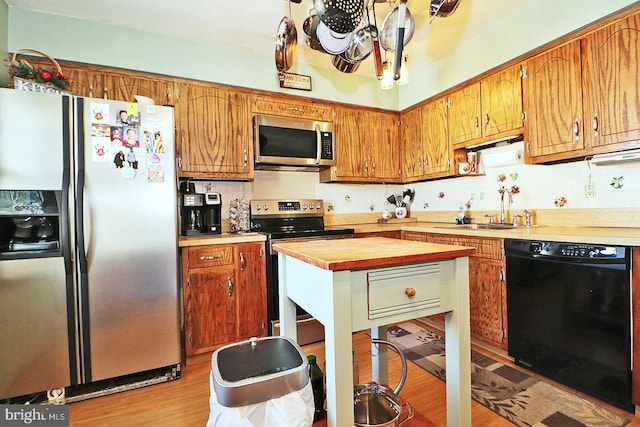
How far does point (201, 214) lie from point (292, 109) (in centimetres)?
131

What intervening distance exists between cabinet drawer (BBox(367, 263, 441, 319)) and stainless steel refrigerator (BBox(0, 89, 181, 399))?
4.92ft

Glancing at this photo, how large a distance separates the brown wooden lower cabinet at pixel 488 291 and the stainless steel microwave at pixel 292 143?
1.50 metres

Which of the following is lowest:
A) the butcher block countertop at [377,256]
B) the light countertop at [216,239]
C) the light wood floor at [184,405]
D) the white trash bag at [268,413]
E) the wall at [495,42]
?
the light wood floor at [184,405]

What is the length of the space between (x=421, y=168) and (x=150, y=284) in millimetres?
2702

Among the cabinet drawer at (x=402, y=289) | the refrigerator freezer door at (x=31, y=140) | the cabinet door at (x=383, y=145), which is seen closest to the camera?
the cabinet drawer at (x=402, y=289)

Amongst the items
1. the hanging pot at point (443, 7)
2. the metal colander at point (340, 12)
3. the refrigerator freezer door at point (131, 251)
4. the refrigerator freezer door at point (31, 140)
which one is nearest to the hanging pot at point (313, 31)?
the metal colander at point (340, 12)

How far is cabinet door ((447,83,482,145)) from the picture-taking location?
8.56ft

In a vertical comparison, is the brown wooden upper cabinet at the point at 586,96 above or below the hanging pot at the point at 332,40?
below

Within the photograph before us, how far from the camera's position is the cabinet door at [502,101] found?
2287 millimetres

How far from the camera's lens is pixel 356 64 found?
1.93 meters

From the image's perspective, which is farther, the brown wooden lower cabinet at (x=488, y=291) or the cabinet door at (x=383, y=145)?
the cabinet door at (x=383, y=145)

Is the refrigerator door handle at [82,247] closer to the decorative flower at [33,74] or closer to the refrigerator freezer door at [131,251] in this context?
the refrigerator freezer door at [131,251]

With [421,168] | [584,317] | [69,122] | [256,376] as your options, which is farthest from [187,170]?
[584,317]

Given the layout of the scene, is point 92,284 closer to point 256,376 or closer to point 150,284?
point 150,284
